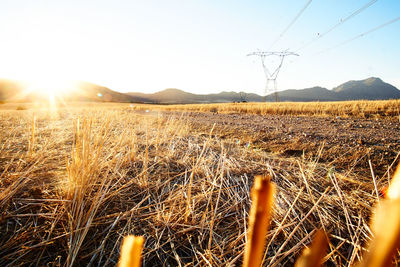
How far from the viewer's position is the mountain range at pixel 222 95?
56584 millimetres

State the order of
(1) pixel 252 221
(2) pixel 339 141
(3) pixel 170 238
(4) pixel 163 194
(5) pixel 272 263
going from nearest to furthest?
(1) pixel 252 221 < (5) pixel 272 263 < (3) pixel 170 238 < (4) pixel 163 194 < (2) pixel 339 141

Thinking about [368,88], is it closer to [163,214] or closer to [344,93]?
[344,93]

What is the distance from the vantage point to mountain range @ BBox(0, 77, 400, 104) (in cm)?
5658

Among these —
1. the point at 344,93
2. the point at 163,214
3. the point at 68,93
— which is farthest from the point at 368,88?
the point at 163,214

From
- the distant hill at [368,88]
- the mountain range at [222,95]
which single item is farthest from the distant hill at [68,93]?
the distant hill at [368,88]

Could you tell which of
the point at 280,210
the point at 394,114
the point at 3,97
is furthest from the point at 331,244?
the point at 3,97

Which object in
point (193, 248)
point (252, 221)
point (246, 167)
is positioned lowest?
point (193, 248)

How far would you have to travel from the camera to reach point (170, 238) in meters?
0.91

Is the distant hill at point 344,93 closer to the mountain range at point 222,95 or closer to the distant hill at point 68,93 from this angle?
the mountain range at point 222,95

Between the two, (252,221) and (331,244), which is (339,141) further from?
(252,221)

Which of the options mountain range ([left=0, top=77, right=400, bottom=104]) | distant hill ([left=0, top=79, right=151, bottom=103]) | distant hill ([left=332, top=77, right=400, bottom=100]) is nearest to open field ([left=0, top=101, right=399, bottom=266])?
mountain range ([left=0, top=77, right=400, bottom=104])

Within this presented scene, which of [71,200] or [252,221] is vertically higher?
[252,221]

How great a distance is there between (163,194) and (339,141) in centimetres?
242

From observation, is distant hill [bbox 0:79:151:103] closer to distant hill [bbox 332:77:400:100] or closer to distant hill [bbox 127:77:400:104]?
distant hill [bbox 127:77:400:104]
